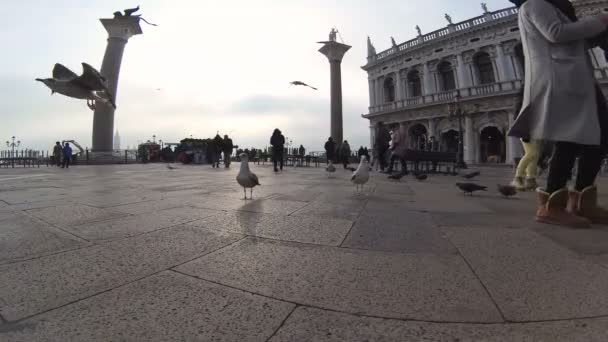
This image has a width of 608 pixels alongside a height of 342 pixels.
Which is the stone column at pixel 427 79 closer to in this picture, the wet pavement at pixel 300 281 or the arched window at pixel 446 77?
the arched window at pixel 446 77

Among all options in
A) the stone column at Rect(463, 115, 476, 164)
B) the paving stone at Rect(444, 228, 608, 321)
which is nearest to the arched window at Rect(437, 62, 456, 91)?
the stone column at Rect(463, 115, 476, 164)

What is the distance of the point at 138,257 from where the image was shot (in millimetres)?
1695

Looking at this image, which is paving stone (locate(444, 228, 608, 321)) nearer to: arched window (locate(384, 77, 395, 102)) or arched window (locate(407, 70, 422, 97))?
arched window (locate(407, 70, 422, 97))

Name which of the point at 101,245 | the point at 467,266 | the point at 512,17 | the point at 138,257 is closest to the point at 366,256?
the point at 467,266

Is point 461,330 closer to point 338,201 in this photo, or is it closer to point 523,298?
point 523,298

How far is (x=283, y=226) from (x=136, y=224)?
131 centimetres

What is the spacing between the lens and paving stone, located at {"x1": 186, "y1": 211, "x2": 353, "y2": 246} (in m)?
2.15

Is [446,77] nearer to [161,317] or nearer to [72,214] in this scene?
[72,214]

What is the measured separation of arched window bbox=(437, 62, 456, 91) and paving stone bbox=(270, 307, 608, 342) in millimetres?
33409

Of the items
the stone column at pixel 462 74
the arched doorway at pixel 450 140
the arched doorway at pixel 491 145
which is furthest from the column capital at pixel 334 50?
the arched doorway at pixel 491 145

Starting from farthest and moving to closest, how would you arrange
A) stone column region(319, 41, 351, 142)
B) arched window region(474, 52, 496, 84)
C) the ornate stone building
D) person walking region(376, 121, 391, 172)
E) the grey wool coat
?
stone column region(319, 41, 351, 142) → arched window region(474, 52, 496, 84) → the ornate stone building → person walking region(376, 121, 391, 172) → the grey wool coat

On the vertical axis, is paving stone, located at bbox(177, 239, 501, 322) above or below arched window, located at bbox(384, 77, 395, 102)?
below

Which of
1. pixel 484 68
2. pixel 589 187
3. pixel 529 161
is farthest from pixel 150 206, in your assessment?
pixel 484 68

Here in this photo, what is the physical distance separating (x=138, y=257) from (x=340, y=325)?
4.30ft
